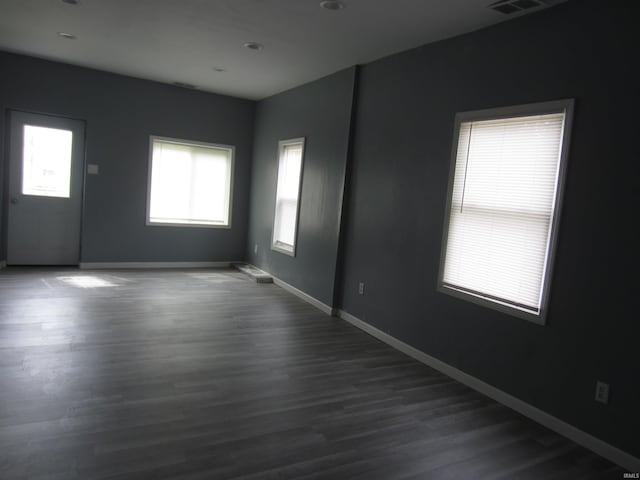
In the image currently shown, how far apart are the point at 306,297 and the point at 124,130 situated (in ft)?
11.9

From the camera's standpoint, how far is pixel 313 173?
5.56 metres

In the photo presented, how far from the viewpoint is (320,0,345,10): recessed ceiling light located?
3.20 metres

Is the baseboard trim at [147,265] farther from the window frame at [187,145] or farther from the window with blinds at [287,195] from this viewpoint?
the window with blinds at [287,195]

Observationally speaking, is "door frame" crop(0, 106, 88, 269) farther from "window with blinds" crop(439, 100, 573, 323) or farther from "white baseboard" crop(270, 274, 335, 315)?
"window with blinds" crop(439, 100, 573, 323)

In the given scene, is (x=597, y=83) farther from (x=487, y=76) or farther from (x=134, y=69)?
(x=134, y=69)

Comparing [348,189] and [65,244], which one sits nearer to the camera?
[348,189]

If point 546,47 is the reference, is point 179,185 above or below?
below

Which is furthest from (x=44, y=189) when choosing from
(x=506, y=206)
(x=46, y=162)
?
(x=506, y=206)

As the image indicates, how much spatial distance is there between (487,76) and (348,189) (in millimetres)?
1965

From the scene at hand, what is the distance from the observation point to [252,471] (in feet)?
6.95

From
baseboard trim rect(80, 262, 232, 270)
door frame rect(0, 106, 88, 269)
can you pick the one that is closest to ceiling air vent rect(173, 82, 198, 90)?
door frame rect(0, 106, 88, 269)

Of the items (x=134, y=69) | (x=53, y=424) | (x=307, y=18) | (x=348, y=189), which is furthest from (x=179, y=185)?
(x=53, y=424)

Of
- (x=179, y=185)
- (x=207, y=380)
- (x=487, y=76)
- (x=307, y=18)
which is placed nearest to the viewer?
(x=207, y=380)

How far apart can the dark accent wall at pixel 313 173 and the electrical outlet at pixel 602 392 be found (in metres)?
2.88
